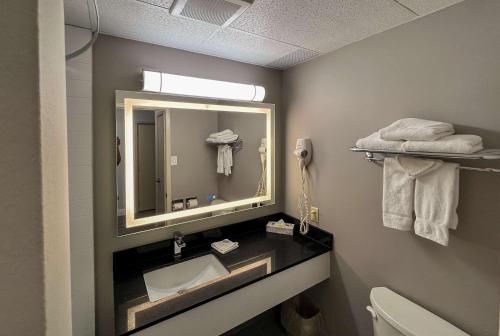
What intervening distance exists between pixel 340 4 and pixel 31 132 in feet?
4.01

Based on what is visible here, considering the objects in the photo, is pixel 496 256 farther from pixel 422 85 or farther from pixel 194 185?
pixel 194 185

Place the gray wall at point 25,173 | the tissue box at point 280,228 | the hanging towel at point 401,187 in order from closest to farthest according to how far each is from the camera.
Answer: the gray wall at point 25,173, the hanging towel at point 401,187, the tissue box at point 280,228

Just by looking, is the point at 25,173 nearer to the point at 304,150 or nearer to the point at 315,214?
the point at 304,150

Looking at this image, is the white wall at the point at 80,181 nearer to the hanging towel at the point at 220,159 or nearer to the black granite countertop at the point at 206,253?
the black granite countertop at the point at 206,253

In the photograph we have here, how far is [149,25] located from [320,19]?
887 millimetres

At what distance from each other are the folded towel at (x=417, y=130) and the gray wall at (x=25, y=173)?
1206 millimetres

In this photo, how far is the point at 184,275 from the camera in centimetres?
149

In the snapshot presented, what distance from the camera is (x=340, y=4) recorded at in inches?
40.4

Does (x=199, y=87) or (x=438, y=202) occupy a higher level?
(x=199, y=87)

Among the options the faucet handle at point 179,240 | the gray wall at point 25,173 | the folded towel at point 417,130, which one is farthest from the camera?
the faucet handle at point 179,240

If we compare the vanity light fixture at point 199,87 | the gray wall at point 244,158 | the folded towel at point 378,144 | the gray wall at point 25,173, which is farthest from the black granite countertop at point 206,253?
the vanity light fixture at point 199,87

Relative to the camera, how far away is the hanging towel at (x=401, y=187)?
41.9 inches

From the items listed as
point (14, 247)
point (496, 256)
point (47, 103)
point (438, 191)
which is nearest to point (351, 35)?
point (438, 191)

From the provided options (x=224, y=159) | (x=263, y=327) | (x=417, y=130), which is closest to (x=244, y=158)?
(x=224, y=159)
